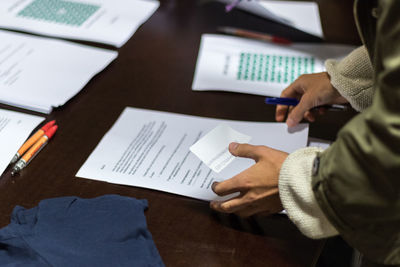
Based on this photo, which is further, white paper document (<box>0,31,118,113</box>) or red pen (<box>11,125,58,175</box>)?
white paper document (<box>0,31,118,113</box>)

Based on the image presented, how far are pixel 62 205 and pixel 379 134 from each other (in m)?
0.50

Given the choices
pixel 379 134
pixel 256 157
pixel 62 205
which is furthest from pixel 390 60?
pixel 62 205

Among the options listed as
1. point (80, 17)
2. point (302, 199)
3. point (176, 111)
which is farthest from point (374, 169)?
point (80, 17)

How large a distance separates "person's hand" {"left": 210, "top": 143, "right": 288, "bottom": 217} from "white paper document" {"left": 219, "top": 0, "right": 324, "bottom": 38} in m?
0.73

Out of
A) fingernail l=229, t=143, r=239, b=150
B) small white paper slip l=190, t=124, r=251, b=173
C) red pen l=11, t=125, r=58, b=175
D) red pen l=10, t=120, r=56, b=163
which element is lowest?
small white paper slip l=190, t=124, r=251, b=173

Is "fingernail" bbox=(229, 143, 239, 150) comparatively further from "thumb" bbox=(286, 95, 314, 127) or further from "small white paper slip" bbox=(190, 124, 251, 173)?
"thumb" bbox=(286, 95, 314, 127)

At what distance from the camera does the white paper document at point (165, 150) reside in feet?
2.68

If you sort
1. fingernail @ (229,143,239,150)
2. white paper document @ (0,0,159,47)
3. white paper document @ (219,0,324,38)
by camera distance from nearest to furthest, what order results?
1. fingernail @ (229,143,239,150)
2. white paper document @ (0,0,159,47)
3. white paper document @ (219,0,324,38)

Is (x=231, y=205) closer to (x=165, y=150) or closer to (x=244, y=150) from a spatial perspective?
(x=244, y=150)

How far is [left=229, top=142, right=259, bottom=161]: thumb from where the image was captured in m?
0.75

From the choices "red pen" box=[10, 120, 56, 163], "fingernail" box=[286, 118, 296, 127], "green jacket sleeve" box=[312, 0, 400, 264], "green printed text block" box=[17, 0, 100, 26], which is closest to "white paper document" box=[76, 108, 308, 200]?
"fingernail" box=[286, 118, 296, 127]

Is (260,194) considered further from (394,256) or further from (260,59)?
(260,59)

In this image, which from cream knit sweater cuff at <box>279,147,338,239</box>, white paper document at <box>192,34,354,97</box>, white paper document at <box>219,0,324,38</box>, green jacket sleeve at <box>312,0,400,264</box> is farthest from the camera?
white paper document at <box>219,0,324,38</box>

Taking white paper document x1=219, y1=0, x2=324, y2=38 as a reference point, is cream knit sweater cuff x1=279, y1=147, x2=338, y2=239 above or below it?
above
